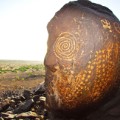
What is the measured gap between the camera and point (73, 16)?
3805 millimetres

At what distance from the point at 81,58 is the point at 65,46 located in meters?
0.30

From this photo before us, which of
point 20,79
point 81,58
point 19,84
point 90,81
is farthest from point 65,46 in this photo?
point 20,79

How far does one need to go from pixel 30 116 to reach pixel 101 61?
408 centimetres

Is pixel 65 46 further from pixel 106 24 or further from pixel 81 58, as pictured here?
pixel 106 24

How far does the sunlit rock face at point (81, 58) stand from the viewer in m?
3.72

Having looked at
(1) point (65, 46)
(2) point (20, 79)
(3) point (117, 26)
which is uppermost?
(3) point (117, 26)

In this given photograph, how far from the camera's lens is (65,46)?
3.81 m

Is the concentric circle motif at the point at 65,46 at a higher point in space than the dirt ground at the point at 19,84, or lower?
higher

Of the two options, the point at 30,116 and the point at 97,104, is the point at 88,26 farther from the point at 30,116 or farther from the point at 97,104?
the point at 30,116

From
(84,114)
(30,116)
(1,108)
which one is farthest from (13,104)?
(84,114)

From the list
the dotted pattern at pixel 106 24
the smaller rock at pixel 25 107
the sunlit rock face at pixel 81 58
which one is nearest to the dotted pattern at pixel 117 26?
the sunlit rock face at pixel 81 58

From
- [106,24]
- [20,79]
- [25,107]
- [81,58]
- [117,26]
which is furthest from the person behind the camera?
[20,79]

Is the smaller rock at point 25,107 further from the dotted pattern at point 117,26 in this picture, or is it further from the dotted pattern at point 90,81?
the dotted pattern at point 117,26

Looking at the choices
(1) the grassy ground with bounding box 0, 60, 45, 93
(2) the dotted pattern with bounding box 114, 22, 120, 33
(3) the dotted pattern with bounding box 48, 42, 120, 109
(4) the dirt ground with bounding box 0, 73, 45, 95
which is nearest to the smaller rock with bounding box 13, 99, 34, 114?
(3) the dotted pattern with bounding box 48, 42, 120, 109
